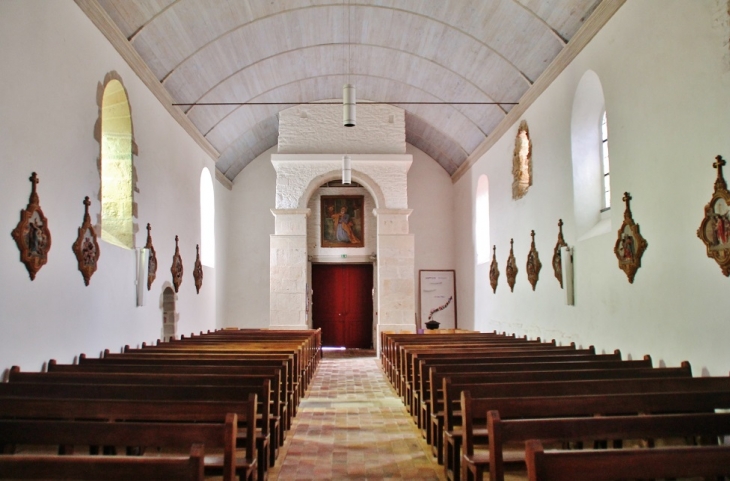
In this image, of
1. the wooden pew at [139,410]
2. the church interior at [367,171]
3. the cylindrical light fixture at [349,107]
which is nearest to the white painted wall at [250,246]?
the church interior at [367,171]

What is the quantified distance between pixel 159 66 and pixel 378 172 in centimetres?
740

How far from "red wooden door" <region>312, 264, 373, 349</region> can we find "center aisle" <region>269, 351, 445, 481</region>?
808 cm

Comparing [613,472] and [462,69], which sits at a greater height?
[462,69]

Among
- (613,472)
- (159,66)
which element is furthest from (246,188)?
(613,472)

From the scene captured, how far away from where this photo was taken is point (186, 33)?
9.45 meters

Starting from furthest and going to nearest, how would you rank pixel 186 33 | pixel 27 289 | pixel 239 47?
pixel 239 47
pixel 186 33
pixel 27 289

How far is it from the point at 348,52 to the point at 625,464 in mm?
11561

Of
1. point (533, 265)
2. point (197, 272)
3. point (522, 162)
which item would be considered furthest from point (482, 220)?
point (197, 272)

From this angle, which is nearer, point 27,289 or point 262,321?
point 27,289

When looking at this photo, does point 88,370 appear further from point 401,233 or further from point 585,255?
point 401,233

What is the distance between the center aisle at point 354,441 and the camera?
5.09 m

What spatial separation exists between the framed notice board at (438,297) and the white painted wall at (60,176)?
31.1ft

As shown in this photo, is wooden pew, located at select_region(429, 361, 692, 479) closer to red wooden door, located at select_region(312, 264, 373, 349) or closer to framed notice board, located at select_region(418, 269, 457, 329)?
framed notice board, located at select_region(418, 269, 457, 329)

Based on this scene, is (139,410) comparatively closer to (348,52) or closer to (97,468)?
(97,468)
